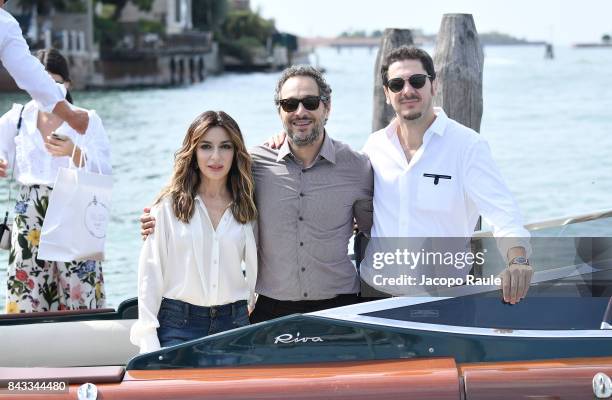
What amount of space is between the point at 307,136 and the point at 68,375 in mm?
1162

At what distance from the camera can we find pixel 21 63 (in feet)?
13.1

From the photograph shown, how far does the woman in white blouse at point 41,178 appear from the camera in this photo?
16.2 feet

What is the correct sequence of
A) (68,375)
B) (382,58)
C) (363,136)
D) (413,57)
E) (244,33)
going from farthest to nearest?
(244,33)
(363,136)
(382,58)
(413,57)
(68,375)

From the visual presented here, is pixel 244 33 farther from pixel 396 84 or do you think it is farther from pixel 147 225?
pixel 147 225

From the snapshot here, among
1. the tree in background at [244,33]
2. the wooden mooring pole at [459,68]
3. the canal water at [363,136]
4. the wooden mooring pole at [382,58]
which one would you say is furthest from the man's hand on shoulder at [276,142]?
the tree in background at [244,33]

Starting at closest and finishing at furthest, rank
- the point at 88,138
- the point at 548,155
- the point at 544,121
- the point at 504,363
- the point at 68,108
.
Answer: the point at 504,363 < the point at 68,108 < the point at 88,138 < the point at 548,155 < the point at 544,121

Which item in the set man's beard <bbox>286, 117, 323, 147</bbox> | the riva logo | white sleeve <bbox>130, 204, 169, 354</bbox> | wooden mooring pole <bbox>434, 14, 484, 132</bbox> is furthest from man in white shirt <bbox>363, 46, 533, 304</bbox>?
wooden mooring pole <bbox>434, 14, 484, 132</bbox>

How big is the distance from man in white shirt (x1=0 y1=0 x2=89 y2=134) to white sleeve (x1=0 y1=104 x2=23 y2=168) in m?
0.85

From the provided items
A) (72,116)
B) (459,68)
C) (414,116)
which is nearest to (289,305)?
(414,116)

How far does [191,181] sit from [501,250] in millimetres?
1099

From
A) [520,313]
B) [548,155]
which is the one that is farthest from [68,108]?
[548,155]

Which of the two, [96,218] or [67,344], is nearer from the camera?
[67,344]

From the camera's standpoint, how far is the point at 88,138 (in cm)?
496

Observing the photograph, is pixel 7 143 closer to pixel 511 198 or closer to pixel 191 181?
pixel 191 181
